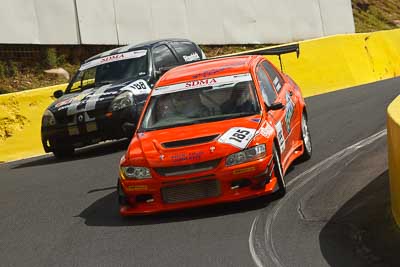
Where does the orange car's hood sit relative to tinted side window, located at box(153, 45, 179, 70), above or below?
below

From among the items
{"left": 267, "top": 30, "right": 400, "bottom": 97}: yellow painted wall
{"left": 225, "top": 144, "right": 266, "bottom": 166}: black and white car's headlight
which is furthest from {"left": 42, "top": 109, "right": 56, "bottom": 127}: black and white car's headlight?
{"left": 267, "top": 30, "right": 400, "bottom": 97}: yellow painted wall

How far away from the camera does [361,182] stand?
9211 millimetres

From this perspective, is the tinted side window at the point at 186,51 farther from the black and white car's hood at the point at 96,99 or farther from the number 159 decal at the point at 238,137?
the number 159 decal at the point at 238,137

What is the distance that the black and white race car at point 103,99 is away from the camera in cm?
1366

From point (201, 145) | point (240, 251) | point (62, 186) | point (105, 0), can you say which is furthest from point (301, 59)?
point (240, 251)

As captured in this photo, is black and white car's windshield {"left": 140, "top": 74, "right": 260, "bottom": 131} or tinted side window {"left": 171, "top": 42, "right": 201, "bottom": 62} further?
tinted side window {"left": 171, "top": 42, "right": 201, "bottom": 62}

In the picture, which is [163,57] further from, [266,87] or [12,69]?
[12,69]

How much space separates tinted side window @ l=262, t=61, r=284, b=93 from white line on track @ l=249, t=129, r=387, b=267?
3.51ft

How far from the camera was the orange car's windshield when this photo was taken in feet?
30.6

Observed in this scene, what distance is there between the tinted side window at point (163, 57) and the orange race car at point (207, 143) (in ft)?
15.3

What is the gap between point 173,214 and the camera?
8781mm

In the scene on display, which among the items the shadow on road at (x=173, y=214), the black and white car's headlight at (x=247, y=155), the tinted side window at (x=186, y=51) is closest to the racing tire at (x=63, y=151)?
the tinted side window at (x=186, y=51)

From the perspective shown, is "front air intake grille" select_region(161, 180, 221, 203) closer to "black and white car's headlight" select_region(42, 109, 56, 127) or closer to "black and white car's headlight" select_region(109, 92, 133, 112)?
"black and white car's headlight" select_region(109, 92, 133, 112)

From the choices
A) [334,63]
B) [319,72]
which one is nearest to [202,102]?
[319,72]
